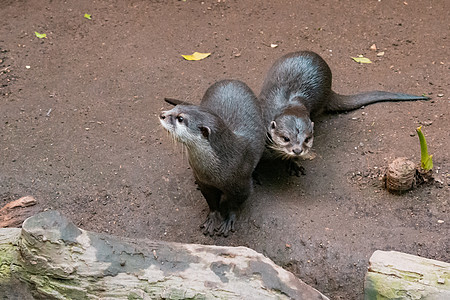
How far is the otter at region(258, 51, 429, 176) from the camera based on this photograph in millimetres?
2973

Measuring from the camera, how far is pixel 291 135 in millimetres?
2891

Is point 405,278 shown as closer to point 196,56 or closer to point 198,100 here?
point 198,100

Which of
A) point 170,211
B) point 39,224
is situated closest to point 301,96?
point 170,211

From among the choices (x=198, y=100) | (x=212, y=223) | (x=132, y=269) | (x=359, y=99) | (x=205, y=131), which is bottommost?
(x=212, y=223)

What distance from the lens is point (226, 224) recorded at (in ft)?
9.01

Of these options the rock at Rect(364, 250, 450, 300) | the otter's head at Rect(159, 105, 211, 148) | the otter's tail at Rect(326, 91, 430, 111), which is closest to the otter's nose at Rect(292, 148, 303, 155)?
the otter's head at Rect(159, 105, 211, 148)

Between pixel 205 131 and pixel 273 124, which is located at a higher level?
pixel 205 131

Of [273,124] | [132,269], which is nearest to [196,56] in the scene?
[273,124]

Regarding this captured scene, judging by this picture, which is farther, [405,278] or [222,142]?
[222,142]

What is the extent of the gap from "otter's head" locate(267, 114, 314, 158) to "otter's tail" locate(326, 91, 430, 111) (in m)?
0.57

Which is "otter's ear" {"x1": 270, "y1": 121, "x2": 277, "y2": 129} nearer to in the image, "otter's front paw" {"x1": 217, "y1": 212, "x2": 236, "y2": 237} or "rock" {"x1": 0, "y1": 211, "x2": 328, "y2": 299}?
"otter's front paw" {"x1": 217, "y1": 212, "x2": 236, "y2": 237}

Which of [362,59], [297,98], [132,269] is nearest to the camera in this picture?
[132,269]

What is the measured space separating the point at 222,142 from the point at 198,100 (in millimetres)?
1119

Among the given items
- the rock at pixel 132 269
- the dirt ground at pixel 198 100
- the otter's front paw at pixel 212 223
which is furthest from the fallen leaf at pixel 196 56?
the rock at pixel 132 269
